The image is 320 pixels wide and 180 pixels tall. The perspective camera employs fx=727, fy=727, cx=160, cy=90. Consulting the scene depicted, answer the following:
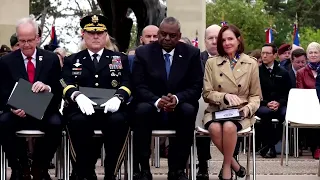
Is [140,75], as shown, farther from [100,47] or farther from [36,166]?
[36,166]

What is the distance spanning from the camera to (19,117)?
704cm

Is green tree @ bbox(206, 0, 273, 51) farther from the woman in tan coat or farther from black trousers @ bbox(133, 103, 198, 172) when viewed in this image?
black trousers @ bbox(133, 103, 198, 172)

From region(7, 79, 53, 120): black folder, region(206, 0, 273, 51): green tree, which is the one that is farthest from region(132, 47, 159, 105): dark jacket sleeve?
region(206, 0, 273, 51): green tree

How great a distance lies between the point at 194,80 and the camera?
7359 mm

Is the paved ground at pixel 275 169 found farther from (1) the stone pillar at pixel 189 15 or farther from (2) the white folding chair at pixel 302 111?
(1) the stone pillar at pixel 189 15

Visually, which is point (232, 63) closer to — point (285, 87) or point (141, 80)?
point (141, 80)

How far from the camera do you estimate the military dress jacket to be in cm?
725

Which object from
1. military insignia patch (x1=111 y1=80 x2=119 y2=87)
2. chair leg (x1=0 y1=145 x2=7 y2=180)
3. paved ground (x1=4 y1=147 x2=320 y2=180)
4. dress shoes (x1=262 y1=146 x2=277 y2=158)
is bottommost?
dress shoes (x1=262 y1=146 x2=277 y2=158)

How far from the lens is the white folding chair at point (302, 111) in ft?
31.9

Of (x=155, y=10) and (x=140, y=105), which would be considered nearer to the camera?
(x=140, y=105)

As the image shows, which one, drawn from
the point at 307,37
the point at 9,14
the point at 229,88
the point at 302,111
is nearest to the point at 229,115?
the point at 229,88

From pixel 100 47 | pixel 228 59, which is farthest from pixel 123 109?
pixel 228 59

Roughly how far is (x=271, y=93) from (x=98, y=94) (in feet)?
14.8

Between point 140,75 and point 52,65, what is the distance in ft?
2.96
